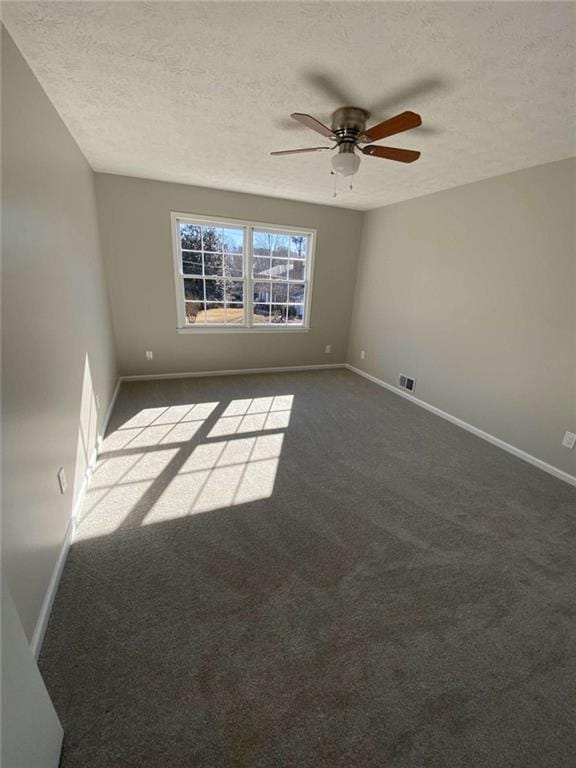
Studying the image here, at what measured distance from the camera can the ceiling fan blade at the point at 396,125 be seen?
1.59 m

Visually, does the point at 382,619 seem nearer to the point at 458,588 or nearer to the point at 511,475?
the point at 458,588

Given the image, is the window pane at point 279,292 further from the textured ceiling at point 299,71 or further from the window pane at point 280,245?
the textured ceiling at point 299,71

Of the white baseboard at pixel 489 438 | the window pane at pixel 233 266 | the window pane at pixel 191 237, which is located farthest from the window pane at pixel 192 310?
the white baseboard at pixel 489 438

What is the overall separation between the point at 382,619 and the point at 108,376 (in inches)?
127

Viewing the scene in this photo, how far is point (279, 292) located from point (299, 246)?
699mm

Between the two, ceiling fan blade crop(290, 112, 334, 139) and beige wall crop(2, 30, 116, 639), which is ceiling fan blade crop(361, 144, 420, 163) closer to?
ceiling fan blade crop(290, 112, 334, 139)

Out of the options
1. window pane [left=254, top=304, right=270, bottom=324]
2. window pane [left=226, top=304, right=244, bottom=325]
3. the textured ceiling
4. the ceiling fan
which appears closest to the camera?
the textured ceiling

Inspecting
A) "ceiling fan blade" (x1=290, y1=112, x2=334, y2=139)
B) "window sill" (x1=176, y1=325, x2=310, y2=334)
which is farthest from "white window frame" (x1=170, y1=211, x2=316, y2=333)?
"ceiling fan blade" (x1=290, y1=112, x2=334, y2=139)

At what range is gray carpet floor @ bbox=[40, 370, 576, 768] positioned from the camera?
112 centimetres

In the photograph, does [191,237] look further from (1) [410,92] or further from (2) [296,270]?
(1) [410,92]

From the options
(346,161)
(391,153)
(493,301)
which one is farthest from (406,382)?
(346,161)

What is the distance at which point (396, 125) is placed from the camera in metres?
1.71

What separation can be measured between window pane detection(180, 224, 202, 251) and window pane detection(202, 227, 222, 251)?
5 centimetres

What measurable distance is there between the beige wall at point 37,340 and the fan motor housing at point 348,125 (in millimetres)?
1632
